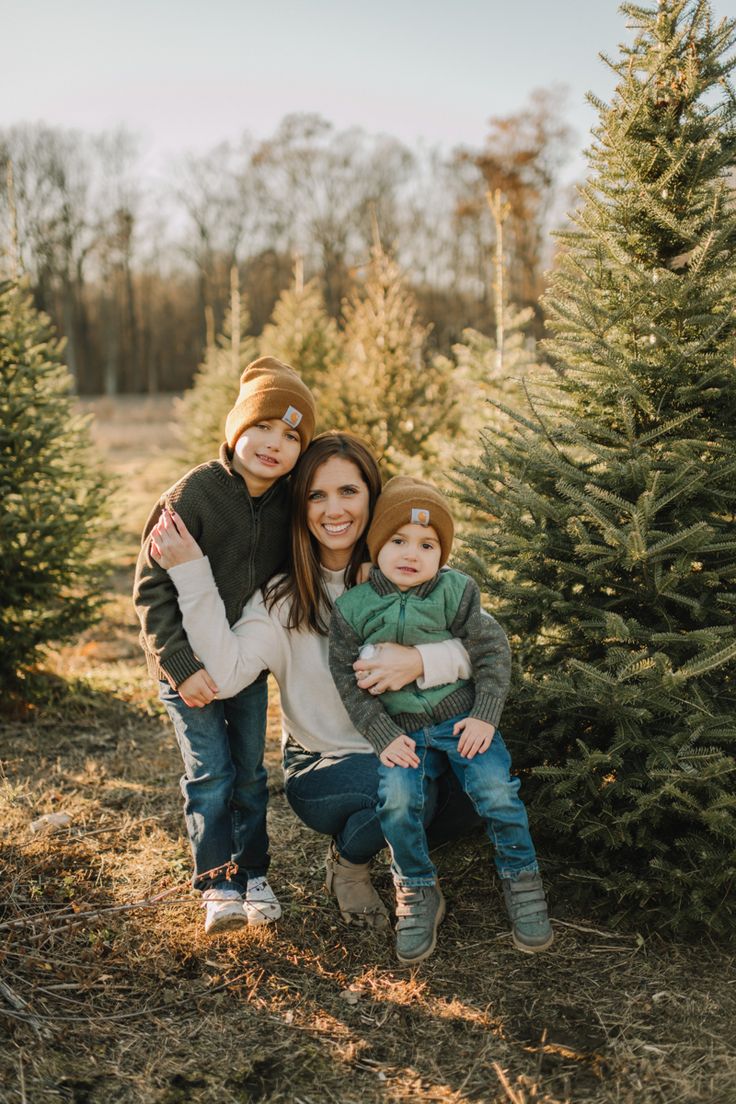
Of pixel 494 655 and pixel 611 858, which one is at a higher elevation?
pixel 494 655

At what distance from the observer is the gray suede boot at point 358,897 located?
3105 millimetres

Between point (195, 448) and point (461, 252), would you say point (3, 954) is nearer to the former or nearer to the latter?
point (195, 448)

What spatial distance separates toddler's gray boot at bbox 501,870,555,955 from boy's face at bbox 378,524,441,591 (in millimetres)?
1055

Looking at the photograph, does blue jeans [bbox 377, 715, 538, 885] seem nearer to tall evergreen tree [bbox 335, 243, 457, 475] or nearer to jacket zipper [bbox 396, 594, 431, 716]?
jacket zipper [bbox 396, 594, 431, 716]

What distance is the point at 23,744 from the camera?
16.4ft

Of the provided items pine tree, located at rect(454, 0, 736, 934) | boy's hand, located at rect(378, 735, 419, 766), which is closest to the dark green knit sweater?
boy's hand, located at rect(378, 735, 419, 766)

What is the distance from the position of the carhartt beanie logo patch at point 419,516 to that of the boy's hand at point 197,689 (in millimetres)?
916

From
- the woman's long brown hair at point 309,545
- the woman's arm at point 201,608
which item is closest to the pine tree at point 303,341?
the woman's long brown hair at point 309,545

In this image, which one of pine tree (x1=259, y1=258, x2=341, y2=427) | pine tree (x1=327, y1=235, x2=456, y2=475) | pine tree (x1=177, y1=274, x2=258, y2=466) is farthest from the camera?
pine tree (x1=259, y1=258, x2=341, y2=427)

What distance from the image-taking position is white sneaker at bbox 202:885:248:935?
286cm

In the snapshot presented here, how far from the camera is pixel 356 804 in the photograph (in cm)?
303

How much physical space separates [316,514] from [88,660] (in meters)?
4.49

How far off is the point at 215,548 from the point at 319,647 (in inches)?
21.4

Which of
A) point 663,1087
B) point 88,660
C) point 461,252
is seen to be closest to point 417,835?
point 663,1087
